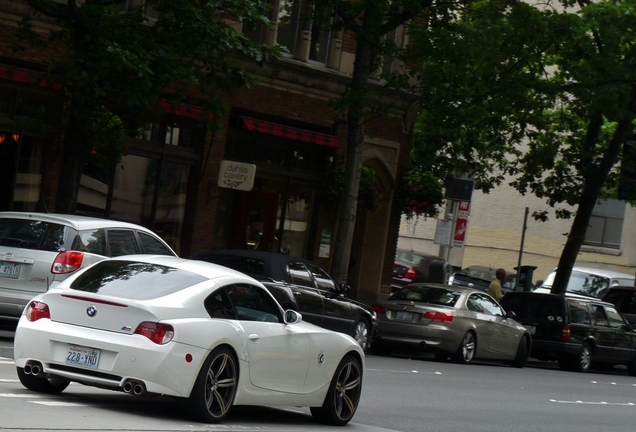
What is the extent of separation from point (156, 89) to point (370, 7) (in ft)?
20.1

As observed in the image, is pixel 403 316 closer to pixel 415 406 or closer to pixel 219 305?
pixel 415 406

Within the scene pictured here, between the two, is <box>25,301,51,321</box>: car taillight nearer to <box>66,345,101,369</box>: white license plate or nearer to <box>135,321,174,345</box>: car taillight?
<box>66,345,101,369</box>: white license plate

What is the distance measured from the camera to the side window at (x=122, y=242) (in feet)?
50.1

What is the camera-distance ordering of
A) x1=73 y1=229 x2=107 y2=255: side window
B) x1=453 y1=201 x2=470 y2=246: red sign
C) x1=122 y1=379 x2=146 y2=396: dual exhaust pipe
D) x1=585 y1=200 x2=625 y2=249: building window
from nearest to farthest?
x1=122 y1=379 x2=146 y2=396: dual exhaust pipe
x1=73 y1=229 x2=107 y2=255: side window
x1=453 y1=201 x2=470 y2=246: red sign
x1=585 y1=200 x2=625 y2=249: building window

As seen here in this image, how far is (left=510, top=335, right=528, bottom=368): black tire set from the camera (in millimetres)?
23766

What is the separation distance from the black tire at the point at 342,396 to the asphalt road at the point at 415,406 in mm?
154

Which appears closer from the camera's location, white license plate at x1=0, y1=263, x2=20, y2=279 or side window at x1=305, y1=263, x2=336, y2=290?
white license plate at x1=0, y1=263, x2=20, y2=279

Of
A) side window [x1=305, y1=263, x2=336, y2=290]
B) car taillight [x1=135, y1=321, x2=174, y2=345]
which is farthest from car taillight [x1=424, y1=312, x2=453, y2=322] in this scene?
car taillight [x1=135, y1=321, x2=174, y2=345]

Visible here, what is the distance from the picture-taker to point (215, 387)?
9539 mm

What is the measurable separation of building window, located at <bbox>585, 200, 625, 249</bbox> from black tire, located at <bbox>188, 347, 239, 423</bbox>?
43.9m

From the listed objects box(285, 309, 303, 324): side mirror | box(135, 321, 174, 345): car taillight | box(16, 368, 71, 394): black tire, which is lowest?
box(16, 368, 71, 394): black tire

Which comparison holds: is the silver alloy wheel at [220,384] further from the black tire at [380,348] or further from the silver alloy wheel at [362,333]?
the black tire at [380,348]

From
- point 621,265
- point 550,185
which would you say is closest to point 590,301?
point 550,185

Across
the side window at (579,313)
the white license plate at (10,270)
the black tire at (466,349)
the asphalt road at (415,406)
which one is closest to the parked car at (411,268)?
the side window at (579,313)
